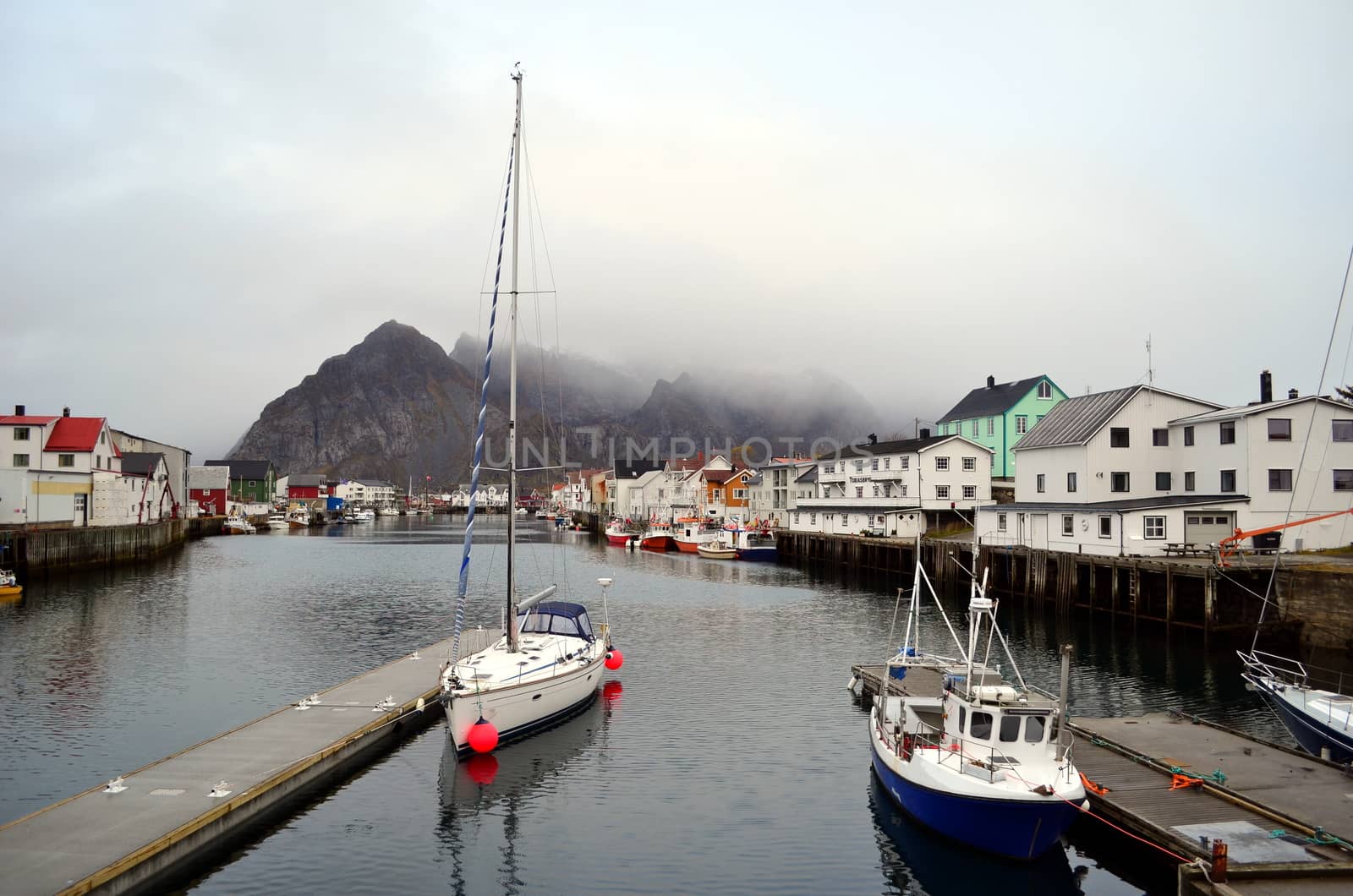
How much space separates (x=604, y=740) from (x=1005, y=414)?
256 ft

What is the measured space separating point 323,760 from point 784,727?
46.6 feet

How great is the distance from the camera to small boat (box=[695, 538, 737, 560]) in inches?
3957

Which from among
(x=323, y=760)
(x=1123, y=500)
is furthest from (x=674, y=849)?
(x=1123, y=500)

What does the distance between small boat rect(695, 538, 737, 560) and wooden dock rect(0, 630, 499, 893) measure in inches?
2876

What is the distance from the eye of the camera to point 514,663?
2764 centimetres

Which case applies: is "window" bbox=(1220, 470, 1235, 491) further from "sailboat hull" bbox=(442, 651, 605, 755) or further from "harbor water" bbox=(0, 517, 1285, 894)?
"sailboat hull" bbox=(442, 651, 605, 755)

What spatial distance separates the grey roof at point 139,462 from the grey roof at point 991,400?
9818 cm

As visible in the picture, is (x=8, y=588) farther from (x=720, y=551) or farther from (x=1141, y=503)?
(x=1141, y=503)

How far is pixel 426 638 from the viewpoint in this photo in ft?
147

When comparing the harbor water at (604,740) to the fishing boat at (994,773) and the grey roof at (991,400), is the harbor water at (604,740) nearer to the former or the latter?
the fishing boat at (994,773)

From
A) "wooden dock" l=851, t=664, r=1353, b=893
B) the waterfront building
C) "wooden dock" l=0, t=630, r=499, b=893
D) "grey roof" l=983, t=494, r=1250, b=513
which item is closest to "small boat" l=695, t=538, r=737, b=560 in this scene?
the waterfront building

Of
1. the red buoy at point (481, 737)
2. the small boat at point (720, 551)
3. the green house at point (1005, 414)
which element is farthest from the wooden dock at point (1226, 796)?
the small boat at point (720, 551)

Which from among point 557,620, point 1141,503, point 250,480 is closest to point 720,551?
point 1141,503

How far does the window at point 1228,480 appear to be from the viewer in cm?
5472
